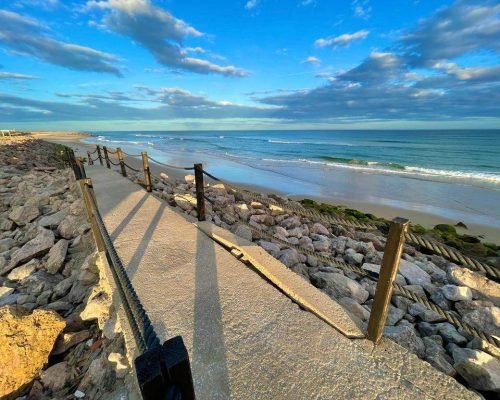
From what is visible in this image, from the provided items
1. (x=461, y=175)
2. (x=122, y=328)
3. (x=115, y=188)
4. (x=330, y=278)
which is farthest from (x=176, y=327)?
(x=461, y=175)

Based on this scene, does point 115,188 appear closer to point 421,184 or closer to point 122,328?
point 122,328

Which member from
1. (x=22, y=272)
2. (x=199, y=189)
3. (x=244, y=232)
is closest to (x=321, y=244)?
(x=244, y=232)

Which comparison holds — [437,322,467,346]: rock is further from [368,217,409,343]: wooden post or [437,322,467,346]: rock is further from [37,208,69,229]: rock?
[37,208,69,229]: rock

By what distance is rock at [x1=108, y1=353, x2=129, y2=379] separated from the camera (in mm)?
2033

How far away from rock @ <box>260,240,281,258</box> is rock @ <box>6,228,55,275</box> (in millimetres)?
3756

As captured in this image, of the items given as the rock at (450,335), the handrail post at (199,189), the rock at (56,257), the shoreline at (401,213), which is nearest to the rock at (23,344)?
the rock at (56,257)

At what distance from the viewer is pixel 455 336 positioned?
2.66 metres

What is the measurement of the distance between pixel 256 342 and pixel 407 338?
151 cm

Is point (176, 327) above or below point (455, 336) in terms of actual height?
above

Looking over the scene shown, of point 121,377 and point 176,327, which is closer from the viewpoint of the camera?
point 121,377

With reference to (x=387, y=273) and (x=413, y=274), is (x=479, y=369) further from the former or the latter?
(x=413, y=274)

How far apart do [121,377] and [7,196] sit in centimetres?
1040

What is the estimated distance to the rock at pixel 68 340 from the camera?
254 cm

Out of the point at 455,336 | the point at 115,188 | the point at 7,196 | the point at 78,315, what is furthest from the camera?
the point at 7,196
